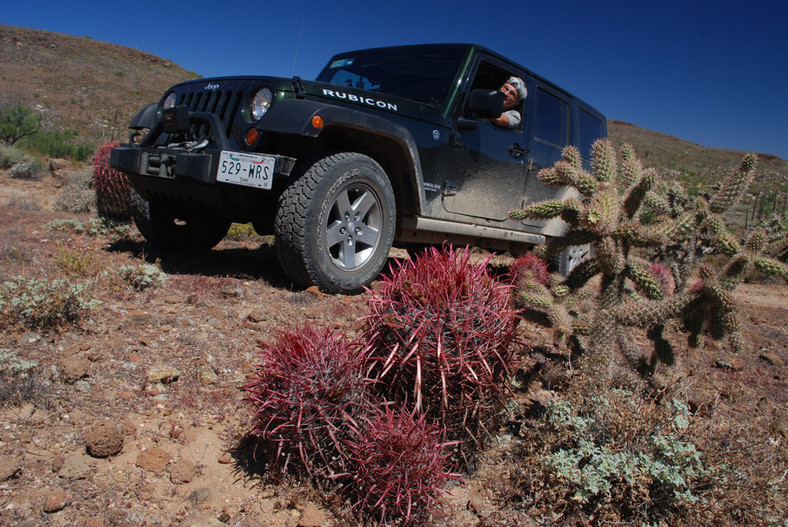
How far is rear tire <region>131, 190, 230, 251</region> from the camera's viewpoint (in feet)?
16.7

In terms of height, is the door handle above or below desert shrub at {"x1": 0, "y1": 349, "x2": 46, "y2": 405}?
above

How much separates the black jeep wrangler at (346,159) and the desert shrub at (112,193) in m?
1.14

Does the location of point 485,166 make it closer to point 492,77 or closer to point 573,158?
point 492,77

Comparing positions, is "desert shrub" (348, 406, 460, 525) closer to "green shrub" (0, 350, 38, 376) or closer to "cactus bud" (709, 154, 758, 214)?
"green shrub" (0, 350, 38, 376)

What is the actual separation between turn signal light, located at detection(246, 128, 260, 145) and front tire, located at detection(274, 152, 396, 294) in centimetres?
43

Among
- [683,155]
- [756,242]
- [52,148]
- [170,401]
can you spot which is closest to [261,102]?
[170,401]

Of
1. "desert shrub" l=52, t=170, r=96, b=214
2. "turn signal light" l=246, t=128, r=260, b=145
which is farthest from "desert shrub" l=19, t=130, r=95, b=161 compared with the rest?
"turn signal light" l=246, t=128, r=260, b=145

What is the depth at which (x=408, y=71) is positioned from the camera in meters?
5.16

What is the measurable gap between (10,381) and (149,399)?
53 cm

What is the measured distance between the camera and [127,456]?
2076 millimetres

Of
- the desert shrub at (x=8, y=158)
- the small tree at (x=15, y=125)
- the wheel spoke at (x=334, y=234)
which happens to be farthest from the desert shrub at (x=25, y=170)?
the wheel spoke at (x=334, y=234)

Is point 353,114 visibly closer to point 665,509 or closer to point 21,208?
point 665,509

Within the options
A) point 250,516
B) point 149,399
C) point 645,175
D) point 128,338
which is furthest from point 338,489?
point 645,175

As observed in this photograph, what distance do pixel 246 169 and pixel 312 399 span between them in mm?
2382
